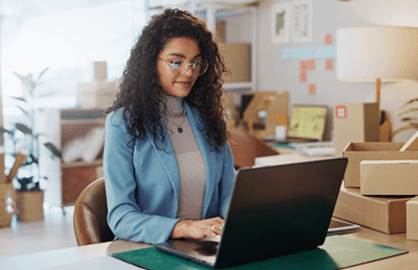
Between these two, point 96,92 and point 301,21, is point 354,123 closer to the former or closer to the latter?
point 301,21

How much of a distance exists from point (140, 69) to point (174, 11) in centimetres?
22

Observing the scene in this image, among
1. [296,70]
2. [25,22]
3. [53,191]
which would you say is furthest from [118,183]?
[25,22]

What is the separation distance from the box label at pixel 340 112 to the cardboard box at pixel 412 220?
1034 mm

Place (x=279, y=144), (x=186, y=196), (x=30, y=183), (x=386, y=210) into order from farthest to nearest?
(x=30, y=183), (x=279, y=144), (x=186, y=196), (x=386, y=210)

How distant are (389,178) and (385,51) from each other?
177cm

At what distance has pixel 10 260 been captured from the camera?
113 centimetres

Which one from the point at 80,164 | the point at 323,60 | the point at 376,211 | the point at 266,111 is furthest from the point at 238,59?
the point at 376,211

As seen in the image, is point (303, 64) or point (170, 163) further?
point (303, 64)

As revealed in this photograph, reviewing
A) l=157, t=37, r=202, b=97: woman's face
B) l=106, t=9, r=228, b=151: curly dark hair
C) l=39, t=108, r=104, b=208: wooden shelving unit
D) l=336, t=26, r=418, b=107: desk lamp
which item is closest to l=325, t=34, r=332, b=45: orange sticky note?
l=336, t=26, r=418, b=107: desk lamp

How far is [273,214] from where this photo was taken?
1032 millimetres

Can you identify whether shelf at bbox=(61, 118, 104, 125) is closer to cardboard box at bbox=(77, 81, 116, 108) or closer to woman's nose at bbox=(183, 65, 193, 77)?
cardboard box at bbox=(77, 81, 116, 108)

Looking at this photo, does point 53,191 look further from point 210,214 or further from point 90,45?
point 210,214

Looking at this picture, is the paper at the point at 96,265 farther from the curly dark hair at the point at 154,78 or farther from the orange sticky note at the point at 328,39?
the orange sticky note at the point at 328,39

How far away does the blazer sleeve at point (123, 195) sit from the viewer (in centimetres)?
128
